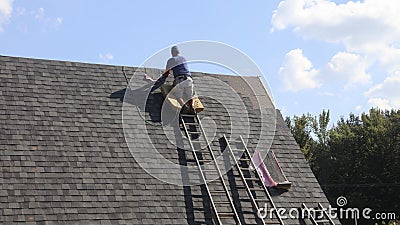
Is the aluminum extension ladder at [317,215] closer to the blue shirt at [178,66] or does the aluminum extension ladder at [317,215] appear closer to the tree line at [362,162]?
the blue shirt at [178,66]

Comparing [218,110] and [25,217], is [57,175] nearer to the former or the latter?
[25,217]

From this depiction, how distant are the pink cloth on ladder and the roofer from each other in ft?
5.03

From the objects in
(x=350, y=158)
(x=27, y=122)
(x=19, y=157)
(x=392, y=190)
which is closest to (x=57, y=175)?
(x=19, y=157)

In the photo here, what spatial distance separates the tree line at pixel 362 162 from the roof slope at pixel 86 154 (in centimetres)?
1554

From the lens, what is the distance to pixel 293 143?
10219mm

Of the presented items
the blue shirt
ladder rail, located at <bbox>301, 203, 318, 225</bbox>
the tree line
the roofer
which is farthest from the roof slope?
the tree line

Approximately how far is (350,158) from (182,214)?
2053cm

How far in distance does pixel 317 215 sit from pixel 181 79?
3.46 metres

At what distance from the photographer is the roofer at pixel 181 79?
31.4 ft

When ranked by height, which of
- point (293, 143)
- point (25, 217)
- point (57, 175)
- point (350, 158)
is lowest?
point (25, 217)

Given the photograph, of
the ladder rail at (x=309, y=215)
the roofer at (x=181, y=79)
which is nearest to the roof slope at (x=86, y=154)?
the ladder rail at (x=309, y=215)

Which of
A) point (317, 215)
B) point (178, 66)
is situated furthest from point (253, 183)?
point (178, 66)

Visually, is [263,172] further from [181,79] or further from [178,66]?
[178,66]

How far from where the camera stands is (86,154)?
27.0ft
